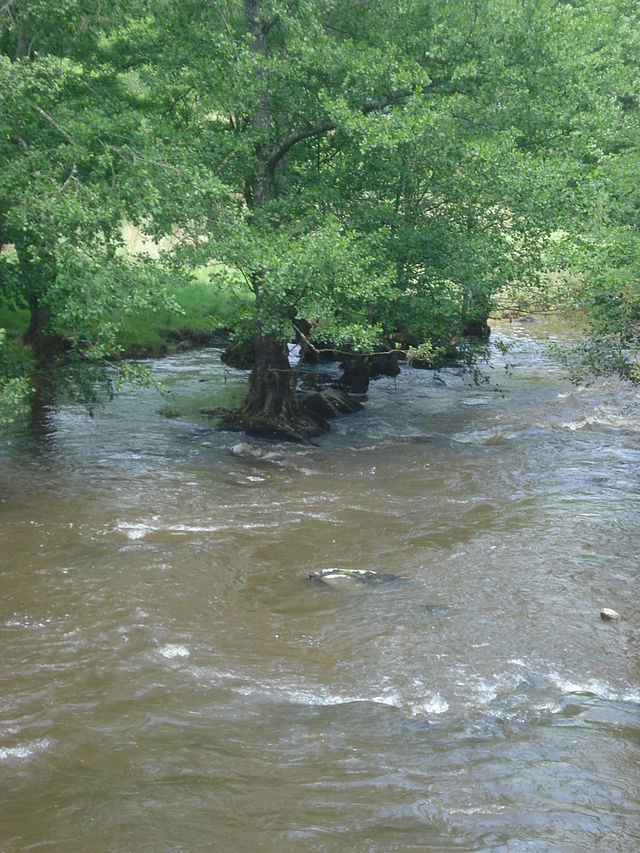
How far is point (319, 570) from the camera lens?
1299 centimetres

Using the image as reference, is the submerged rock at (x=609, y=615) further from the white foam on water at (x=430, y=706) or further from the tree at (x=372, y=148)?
the tree at (x=372, y=148)

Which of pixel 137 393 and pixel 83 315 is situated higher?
pixel 83 315

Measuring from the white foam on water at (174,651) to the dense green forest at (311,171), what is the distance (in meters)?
6.76

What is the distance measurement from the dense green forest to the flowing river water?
2508 millimetres

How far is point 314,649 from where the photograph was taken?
1060 cm

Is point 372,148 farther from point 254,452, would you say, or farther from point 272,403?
point 254,452

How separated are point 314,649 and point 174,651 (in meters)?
1.64

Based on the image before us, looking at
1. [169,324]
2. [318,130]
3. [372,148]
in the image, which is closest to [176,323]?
[169,324]

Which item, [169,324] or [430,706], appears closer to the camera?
[430,706]

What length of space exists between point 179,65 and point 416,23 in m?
5.19

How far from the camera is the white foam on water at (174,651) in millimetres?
10250

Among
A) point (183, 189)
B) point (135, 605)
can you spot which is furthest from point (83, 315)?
point (135, 605)

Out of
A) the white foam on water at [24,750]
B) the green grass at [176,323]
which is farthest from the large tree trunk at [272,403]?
the white foam on water at [24,750]

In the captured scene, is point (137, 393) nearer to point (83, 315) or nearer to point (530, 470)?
point (83, 315)
